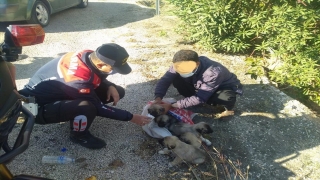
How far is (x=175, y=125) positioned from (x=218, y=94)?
30.2 inches

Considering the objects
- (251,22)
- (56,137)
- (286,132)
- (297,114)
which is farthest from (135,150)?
(251,22)

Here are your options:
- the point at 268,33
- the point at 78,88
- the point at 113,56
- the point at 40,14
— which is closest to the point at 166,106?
the point at 113,56

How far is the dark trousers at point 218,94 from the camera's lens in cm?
380

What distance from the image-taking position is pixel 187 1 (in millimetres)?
5625

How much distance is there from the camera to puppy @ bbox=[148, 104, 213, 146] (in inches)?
128

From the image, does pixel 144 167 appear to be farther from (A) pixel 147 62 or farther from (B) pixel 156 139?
(A) pixel 147 62

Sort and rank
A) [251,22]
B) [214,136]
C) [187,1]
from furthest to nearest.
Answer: [187,1] < [251,22] < [214,136]

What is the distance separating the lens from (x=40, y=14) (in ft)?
23.5

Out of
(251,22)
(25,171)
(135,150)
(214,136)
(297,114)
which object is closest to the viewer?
(25,171)

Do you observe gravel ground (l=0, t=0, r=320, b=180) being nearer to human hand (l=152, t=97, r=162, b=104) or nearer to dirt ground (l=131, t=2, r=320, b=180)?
dirt ground (l=131, t=2, r=320, b=180)

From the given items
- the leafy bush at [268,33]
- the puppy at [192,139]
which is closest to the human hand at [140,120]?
the puppy at [192,139]

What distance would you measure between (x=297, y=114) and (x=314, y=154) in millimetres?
805

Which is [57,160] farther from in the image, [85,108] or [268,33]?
[268,33]

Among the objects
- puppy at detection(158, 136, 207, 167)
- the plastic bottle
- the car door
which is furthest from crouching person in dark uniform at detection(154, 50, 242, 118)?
the car door
